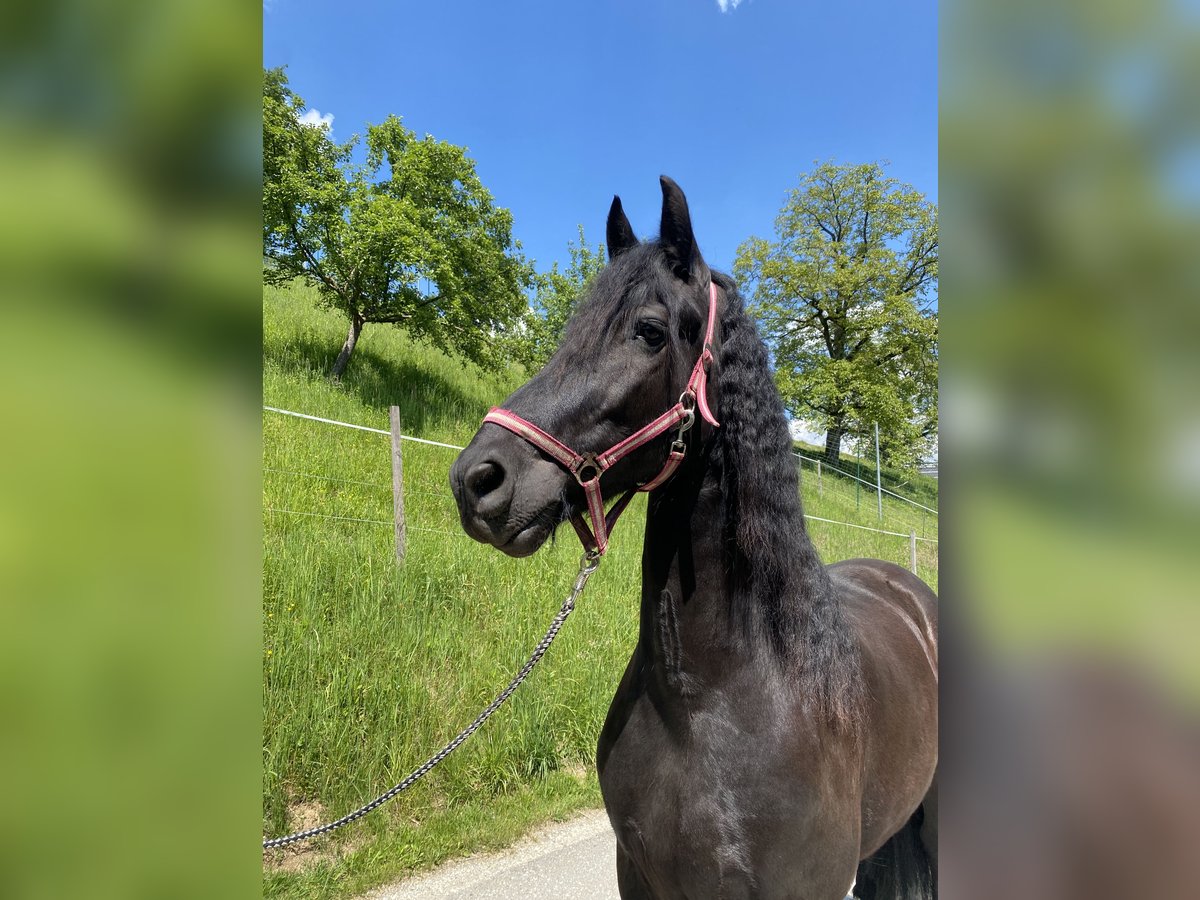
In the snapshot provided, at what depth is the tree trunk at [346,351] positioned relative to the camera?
11336mm

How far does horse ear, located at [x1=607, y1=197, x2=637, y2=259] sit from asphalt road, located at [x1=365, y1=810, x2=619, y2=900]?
3.02 metres

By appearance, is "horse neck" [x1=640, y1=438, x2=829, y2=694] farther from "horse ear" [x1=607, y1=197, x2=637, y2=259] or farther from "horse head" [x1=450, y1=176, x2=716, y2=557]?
"horse ear" [x1=607, y1=197, x2=637, y2=259]

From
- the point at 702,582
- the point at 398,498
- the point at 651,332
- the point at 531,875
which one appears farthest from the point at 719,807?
the point at 398,498

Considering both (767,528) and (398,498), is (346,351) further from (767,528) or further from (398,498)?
(767,528)

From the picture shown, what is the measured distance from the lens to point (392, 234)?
11.8m

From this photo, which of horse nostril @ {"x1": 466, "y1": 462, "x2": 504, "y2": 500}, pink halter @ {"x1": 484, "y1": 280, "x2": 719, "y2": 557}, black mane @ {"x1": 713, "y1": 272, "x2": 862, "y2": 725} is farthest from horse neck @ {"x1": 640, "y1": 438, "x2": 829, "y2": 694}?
horse nostril @ {"x1": 466, "y1": 462, "x2": 504, "y2": 500}

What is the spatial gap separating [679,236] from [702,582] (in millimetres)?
971
